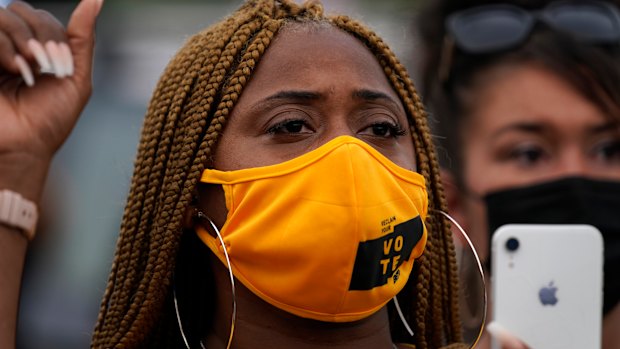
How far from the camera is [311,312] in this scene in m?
2.94

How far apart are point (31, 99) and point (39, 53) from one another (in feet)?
0.56

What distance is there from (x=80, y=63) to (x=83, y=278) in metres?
4.07

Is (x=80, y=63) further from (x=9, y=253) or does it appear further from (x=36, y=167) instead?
(x=9, y=253)

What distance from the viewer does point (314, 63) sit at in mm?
3127

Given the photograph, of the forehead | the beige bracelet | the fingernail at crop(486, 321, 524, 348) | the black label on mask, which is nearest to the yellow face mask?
the black label on mask

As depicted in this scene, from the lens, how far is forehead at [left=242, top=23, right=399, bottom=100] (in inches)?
122

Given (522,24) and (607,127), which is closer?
(607,127)

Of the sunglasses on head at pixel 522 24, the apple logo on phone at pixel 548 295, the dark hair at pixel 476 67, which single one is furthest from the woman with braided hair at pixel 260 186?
the sunglasses on head at pixel 522 24

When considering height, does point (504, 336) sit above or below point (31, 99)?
below

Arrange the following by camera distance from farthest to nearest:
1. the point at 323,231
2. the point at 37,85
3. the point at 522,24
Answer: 1. the point at 522,24
2. the point at 37,85
3. the point at 323,231

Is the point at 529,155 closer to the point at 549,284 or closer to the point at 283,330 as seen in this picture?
the point at 549,284

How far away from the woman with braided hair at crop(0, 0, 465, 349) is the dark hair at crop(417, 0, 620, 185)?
1449 millimetres

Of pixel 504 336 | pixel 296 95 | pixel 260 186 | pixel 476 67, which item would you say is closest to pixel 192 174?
pixel 260 186

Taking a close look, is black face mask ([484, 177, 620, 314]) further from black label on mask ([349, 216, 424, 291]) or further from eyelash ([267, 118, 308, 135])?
eyelash ([267, 118, 308, 135])
